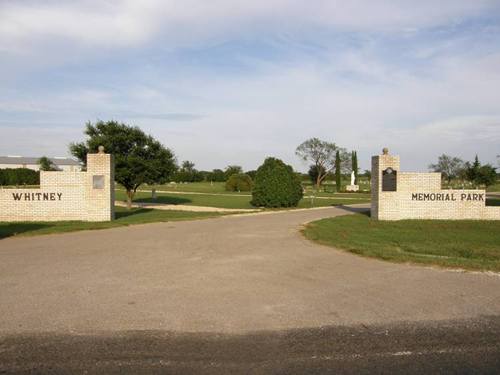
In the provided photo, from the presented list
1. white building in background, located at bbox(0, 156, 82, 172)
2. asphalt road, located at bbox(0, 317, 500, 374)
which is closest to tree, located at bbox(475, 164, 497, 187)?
asphalt road, located at bbox(0, 317, 500, 374)

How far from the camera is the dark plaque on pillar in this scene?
18562mm

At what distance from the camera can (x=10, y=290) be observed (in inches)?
254

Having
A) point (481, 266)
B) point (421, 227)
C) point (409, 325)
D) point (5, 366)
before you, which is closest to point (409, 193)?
point (421, 227)

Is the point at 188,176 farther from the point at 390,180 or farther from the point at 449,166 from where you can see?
the point at 390,180

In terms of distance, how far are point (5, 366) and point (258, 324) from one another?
255 centimetres

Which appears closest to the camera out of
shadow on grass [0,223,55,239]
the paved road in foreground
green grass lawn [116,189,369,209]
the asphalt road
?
the asphalt road

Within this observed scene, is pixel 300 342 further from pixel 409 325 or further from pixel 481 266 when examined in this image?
pixel 481 266

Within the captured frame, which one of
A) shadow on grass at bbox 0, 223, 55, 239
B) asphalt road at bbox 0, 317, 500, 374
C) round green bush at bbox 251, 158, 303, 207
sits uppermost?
round green bush at bbox 251, 158, 303, 207

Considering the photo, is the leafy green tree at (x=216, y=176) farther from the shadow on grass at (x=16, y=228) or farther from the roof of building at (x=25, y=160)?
the shadow on grass at (x=16, y=228)

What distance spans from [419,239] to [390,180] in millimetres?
5876

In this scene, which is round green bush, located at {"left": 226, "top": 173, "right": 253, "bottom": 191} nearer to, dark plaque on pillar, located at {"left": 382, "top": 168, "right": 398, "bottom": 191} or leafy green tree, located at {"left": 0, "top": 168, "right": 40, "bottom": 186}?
dark plaque on pillar, located at {"left": 382, "top": 168, "right": 398, "bottom": 191}

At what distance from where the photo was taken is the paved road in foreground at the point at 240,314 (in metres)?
4.14

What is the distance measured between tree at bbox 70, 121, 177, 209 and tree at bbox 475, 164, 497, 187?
3720cm

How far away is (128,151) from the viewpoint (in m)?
28.3
